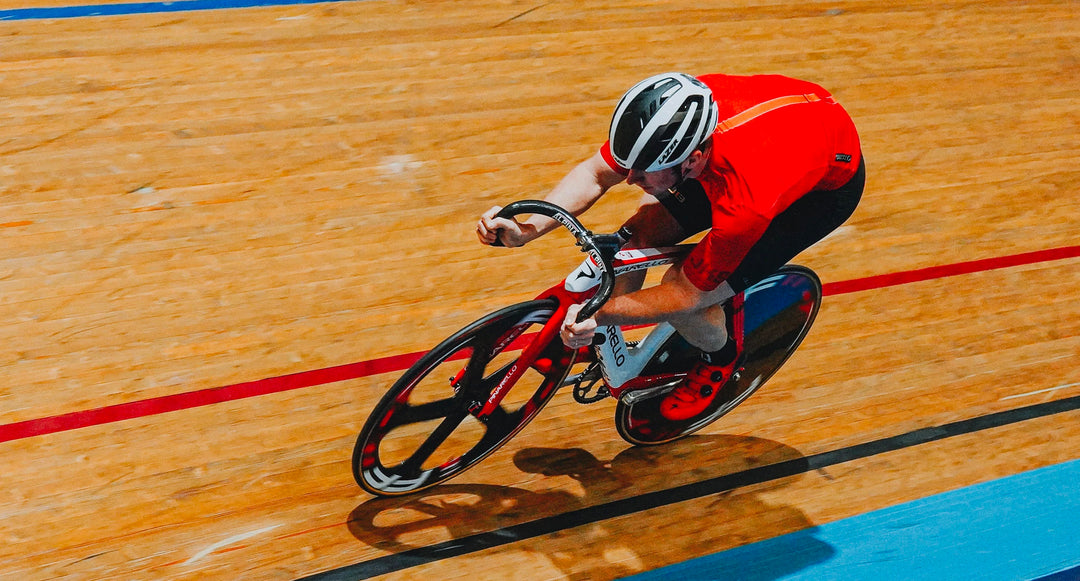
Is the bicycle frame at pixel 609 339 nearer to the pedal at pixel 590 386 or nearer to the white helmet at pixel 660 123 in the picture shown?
the pedal at pixel 590 386

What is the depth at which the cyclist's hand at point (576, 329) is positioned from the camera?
219 centimetres

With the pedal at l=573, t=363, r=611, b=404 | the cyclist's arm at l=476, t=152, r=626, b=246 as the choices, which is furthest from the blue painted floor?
the cyclist's arm at l=476, t=152, r=626, b=246

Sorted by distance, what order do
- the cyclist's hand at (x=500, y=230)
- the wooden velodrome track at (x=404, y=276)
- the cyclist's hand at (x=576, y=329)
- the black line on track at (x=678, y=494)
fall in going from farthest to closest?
the wooden velodrome track at (x=404, y=276) < the black line on track at (x=678, y=494) < the cyclist's hand at (x=500, y=230) < the cyclist's hand at (x=576, y=329)

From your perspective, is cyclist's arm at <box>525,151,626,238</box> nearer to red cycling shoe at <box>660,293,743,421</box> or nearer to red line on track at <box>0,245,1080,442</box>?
red cycling shoe at <box>660,293,743,421</box>

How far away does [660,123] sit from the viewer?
219cm

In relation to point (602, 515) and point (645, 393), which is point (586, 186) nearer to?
point (645, 393)

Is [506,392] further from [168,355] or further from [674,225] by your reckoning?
[168,355]

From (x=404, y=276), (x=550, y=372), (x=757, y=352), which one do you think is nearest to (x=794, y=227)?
(x=757, y=352)

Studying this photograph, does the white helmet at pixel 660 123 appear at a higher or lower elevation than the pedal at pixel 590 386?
higher

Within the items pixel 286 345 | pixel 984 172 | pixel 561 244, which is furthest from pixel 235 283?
pixel 984 172

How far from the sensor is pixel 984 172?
455cm

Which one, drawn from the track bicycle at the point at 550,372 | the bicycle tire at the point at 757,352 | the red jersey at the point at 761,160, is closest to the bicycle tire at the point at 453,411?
the track bicycle at the point at 550,372

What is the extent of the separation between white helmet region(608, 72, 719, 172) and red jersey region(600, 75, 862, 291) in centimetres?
13

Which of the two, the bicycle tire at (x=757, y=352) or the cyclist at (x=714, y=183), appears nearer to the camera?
the cyclist at (x=714, y=183)
